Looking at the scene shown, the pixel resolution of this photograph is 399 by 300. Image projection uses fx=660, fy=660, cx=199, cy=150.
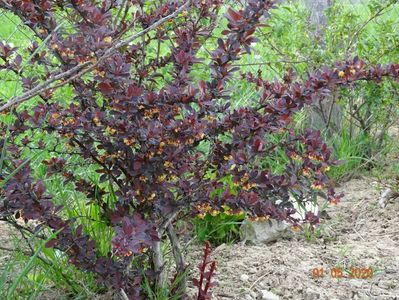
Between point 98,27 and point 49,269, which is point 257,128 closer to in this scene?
point 98,27

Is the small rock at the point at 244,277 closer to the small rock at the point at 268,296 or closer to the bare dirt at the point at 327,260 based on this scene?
the bare dirt at the point at 327,260

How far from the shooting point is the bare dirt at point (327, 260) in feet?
8.64

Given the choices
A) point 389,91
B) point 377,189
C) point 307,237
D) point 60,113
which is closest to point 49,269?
point 60,113

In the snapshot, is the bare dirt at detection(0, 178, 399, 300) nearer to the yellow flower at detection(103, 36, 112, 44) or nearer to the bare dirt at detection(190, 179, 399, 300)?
the bare dirt at detection(190, 179, 399, 300)

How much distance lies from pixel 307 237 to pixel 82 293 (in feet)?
4.02

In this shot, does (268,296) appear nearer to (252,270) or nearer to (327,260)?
(252,270)

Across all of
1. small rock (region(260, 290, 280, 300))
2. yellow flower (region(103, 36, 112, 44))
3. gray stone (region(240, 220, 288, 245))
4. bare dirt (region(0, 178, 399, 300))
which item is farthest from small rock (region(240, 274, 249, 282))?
yellow flower (region(103, 36, 112, 44))

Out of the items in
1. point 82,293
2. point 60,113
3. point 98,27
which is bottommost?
point 82,293

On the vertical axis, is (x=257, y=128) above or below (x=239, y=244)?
above

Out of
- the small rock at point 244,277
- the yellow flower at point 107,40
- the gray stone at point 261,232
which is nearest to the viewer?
the yellow flower at point 107,40

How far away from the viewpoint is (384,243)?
10.3ft

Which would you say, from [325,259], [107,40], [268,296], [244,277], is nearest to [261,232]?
[325,259]

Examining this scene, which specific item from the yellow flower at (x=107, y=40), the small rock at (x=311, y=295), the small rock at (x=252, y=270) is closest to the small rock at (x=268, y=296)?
the small rock at (x=311, y=295)
